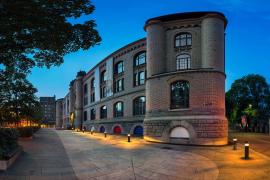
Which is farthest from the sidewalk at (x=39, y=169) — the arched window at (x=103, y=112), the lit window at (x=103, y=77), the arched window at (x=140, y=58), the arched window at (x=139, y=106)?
the lit window at (x=103, y=77)

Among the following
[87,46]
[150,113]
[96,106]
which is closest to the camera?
[87,46]

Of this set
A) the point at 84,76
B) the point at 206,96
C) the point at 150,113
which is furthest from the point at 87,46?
the point at 84,76

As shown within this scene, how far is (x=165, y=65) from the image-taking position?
33312mm

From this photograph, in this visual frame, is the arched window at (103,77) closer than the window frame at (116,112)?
No

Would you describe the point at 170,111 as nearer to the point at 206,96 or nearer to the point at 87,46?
the point at 206,96

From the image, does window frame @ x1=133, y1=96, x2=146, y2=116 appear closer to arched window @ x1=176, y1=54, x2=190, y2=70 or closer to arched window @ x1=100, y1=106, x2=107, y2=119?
arched window @ x1=176, y1=54, x2=190, y2=70

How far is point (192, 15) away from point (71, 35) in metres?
20.2

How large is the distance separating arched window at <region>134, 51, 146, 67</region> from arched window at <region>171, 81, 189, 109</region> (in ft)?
45.4

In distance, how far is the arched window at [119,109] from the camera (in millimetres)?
49188

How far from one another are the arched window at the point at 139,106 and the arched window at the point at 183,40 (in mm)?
12068

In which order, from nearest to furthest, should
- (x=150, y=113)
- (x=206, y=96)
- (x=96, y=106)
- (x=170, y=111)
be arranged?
(x=206, y=96) → (x=170, y=111) → (x=150, y=113) → (x=96, y=106)

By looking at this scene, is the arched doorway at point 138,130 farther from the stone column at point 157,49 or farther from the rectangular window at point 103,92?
the rectangular window at point 103,92

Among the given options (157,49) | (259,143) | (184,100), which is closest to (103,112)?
(157,49)

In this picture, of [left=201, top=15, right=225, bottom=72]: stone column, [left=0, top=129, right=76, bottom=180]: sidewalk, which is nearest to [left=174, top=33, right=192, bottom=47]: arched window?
[left=201, top=15, right=225, bottom=72]: stone column
